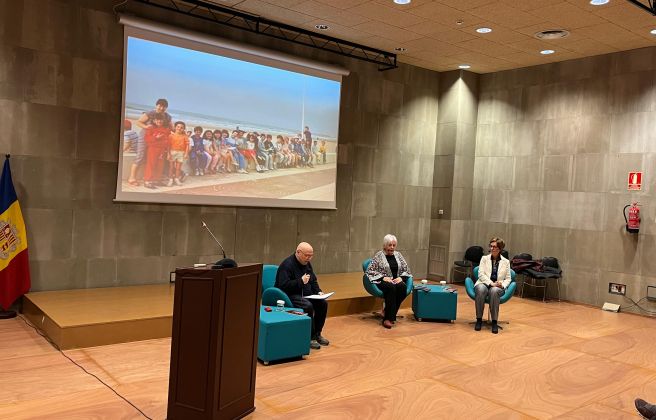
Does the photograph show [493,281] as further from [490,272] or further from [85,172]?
[85,172]

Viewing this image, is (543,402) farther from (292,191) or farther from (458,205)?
(458,205)

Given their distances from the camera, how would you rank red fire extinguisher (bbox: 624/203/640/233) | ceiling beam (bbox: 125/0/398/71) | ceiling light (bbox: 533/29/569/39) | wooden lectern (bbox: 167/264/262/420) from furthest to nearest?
red fire extinguisher (bbox: 624/203/640/233)
ceiling light (bbox: 533/29/569/39)
ceiling beam (bbox: 125/0/398/71)
wooden lectern (bbox: 167/264/262/420)

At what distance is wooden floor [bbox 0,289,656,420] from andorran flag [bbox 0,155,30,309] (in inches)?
15.6

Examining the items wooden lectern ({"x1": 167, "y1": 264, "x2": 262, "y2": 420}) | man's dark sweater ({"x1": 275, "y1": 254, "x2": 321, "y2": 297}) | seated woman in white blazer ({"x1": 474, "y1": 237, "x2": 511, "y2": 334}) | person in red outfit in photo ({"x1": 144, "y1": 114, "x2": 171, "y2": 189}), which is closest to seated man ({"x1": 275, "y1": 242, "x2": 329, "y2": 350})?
man's dark sweater ({"x1": 275, "y1": 254, "x2": 321, "y2": 297})

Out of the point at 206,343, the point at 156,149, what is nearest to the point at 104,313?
the point at 156,149

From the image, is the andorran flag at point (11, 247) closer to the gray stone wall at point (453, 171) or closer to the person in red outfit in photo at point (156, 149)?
the person in red outfit in photo at point (156, 149)

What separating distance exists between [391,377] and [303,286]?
4.80 ft

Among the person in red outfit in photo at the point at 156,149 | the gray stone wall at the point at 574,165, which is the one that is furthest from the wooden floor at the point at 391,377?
the person in red outfit in photo at the point at 156,149

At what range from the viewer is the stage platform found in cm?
545

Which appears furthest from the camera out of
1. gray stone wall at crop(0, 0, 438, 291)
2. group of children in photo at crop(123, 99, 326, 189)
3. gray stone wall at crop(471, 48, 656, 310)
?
gray stone wall at crop(471, 48, 656, 310)

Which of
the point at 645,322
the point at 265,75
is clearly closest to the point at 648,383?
the point at 645,322

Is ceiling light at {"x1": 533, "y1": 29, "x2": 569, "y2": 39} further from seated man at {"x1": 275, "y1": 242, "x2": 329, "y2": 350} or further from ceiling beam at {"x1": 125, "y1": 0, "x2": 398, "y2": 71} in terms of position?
seated man at {"x1": 275, "y1": 242, "x2": 329, "y2": 350}

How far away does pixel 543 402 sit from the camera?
470 centimetres

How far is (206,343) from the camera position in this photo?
3.62 m
